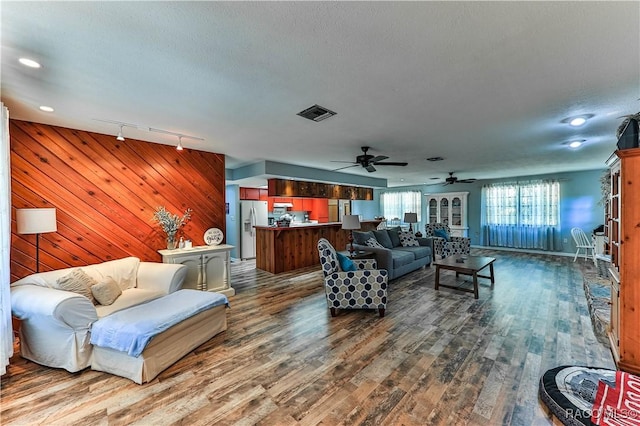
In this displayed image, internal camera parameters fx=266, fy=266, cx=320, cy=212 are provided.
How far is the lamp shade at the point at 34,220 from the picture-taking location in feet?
8.92

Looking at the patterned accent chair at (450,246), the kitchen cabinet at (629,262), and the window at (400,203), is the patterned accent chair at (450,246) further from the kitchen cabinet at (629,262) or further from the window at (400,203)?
the kitchen cabinet at (629,262)

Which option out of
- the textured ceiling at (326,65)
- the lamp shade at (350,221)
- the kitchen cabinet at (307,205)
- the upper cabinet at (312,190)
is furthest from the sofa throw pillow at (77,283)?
the kitchen cabinet at (307,205)

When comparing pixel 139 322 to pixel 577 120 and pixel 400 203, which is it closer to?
pixel 577 120

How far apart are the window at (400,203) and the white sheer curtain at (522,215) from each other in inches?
92.6

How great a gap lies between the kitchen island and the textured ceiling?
291 centimetres

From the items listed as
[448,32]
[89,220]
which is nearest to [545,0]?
[448,32]

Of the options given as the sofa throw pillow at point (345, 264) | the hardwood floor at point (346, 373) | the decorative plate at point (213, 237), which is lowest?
the hardwood floor at point (346, 373)

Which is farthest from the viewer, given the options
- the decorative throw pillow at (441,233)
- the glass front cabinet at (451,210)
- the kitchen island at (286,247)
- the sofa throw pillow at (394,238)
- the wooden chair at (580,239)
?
the glass front cabinet at (451,210)

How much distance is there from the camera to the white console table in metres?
3.97

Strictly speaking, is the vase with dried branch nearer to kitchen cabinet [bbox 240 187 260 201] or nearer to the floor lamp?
the floor lamp

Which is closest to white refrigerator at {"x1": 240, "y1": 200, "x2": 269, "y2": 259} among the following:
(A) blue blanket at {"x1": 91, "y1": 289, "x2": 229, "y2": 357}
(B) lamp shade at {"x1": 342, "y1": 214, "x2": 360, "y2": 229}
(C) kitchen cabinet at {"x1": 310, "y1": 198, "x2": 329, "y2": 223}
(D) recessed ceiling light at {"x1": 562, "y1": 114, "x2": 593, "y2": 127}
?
(C) kitchen cabinet at {"x1": 310, "y1": 198, "x2": 329, "y2": 223}

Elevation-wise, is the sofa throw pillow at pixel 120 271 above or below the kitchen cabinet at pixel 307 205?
below

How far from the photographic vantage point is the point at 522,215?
832 centimetres

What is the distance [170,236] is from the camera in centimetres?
406
